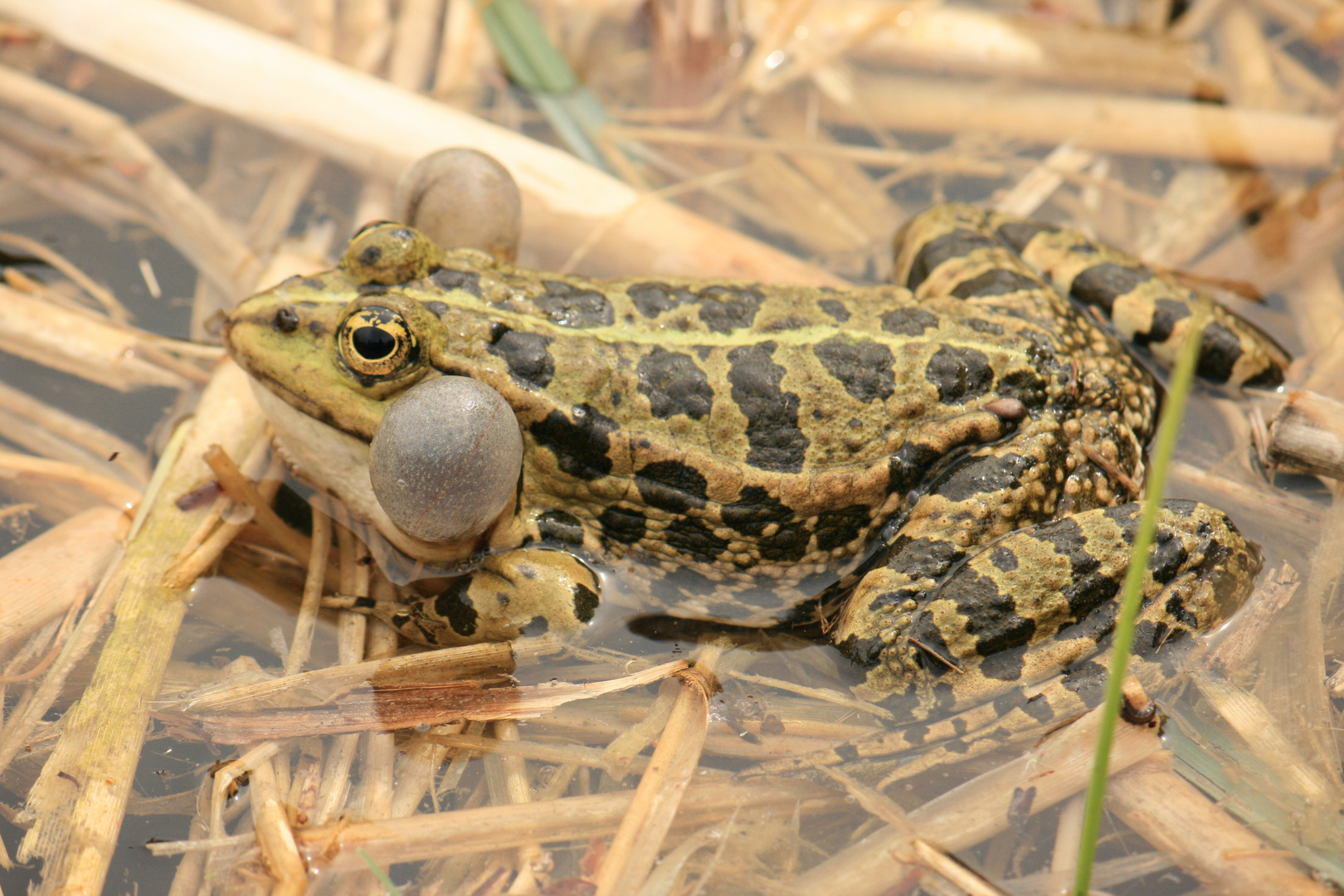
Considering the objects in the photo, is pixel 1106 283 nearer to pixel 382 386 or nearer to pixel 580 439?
pixel 580 439

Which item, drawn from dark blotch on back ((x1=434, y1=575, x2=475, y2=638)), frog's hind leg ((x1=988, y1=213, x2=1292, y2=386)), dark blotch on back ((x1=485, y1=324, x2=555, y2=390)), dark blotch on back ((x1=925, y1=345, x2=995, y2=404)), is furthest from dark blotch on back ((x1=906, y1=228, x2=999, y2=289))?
dark blotch on back ((x1=434, y1=575, x2=475, y2=638))

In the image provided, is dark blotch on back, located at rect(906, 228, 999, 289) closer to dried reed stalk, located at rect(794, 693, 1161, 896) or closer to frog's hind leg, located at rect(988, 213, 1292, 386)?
frog's hind leg, located at rect(988, 213, 1292, 386)

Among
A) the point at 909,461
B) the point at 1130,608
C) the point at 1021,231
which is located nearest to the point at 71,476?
the point at 909,461

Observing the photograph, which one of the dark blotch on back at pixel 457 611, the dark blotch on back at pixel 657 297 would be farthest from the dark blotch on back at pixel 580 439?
the dark blotch on back at pixel 457 611

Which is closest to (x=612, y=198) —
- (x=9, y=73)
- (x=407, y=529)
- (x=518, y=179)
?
(x=518, y=179)

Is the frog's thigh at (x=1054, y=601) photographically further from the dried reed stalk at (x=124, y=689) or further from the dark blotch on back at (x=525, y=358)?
the dried reed stalk at (x=124, y=689)
